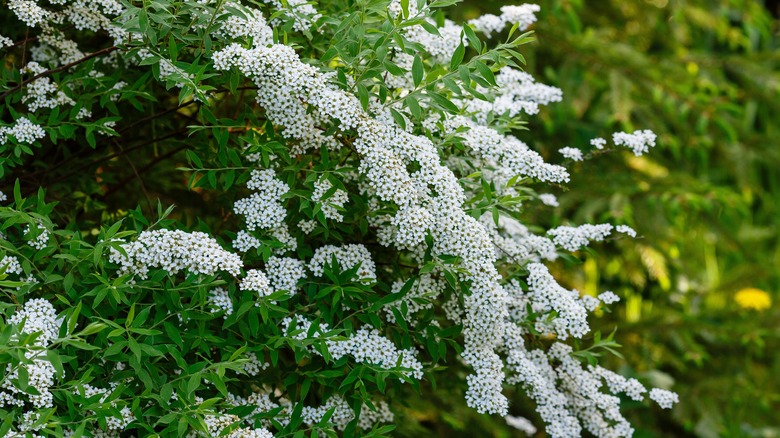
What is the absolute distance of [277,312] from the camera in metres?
2.08

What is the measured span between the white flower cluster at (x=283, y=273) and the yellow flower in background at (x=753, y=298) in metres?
4.27

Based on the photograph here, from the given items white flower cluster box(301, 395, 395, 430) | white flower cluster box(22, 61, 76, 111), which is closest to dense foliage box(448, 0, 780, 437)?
white flower cluster box(301, 395, 395, 430)

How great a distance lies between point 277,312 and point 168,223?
1.27 ft

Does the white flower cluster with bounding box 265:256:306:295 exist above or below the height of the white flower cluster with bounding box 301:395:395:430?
above

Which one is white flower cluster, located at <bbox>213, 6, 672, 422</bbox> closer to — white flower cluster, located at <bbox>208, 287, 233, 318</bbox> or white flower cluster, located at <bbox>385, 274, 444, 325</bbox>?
white flower cluster, located at <bbox>385, 274, 444, 325</bbox>

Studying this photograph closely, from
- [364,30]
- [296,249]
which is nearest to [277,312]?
[296,249]

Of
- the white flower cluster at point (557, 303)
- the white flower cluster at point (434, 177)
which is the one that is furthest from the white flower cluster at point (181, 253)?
the white flower cluster at point (557, 303)

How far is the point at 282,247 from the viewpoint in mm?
2211

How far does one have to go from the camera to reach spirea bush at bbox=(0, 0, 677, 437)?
1.97 metres

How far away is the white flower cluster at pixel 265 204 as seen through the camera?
218cm

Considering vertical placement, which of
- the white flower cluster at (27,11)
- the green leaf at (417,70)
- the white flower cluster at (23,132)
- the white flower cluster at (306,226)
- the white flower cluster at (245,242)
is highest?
the white flower cluster at (27,11)

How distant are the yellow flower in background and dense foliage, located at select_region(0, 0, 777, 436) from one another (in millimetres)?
3409

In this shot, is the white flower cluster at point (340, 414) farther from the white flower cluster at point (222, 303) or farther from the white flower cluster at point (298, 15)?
the white flower cluster at point (298, 15)

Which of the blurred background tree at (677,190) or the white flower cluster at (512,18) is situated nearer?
the white flower cluster at (512,18)
